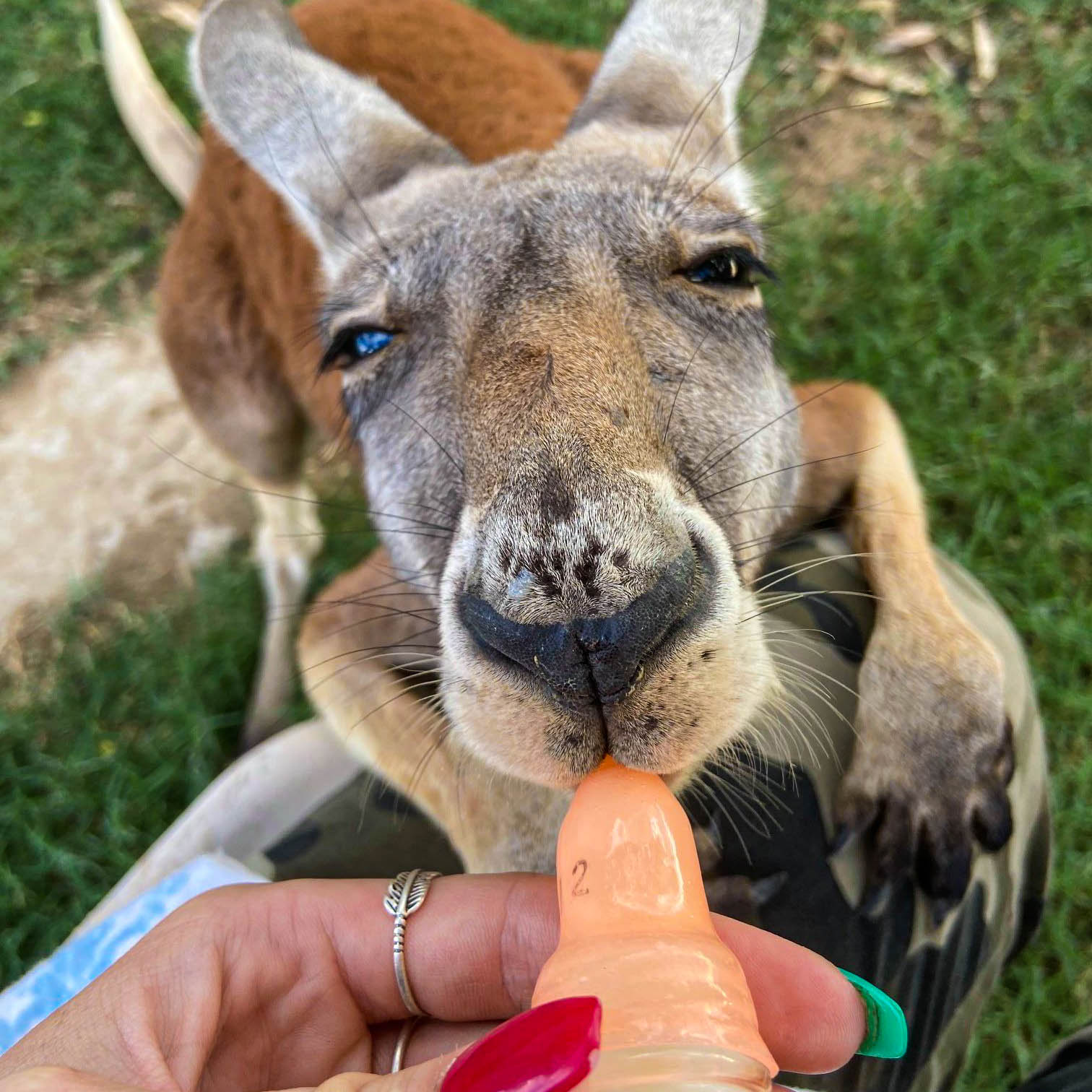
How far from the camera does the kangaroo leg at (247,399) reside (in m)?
3.20

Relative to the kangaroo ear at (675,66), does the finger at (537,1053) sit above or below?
below

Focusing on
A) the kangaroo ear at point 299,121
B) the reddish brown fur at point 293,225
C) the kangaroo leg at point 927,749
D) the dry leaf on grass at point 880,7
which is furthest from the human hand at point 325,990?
the dry leaf on grass at point 880,7

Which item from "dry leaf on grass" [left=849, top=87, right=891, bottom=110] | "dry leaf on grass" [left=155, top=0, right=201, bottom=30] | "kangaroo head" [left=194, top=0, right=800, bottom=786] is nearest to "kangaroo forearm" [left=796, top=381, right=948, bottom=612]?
A: "kangaroo head" [left=194, top=0, right=800, bottom=786]

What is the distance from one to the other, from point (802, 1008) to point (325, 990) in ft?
2.59

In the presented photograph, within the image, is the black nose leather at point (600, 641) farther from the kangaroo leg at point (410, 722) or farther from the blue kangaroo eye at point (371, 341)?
the blue kangaroo eye at point (371, 341)

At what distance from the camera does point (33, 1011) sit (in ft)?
6.63

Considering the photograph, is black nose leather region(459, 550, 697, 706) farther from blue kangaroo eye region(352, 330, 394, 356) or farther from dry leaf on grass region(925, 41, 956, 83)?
dry leaf on grass region(925, 41, 956, 83)

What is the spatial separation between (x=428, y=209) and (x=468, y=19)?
144cm

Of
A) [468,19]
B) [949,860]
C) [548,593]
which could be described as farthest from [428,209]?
[949,860]

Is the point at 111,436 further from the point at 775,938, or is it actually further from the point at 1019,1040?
the point at 1019,1040

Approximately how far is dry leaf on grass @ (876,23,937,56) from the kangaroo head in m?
2.14

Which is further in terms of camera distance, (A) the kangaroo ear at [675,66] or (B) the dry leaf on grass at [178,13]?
(B) the dry leaf on grass at [178,13]

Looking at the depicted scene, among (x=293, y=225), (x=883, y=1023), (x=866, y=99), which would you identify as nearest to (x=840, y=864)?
(x=883, y=1023)

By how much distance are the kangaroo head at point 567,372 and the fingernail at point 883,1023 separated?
415 mm
